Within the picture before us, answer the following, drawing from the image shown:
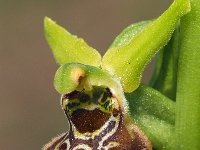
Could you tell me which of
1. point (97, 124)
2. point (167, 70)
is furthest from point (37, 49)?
point (97, 124)


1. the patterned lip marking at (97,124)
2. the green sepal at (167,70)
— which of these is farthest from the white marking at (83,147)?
the green sepal at (167,70)

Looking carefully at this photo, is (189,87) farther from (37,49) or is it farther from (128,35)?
(37,49)

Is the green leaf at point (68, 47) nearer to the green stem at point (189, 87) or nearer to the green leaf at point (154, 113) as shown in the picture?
the green leaf at point (154, 113)

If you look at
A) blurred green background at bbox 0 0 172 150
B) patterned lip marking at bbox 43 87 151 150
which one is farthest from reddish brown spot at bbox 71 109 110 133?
blurred green background at bbox 0 0 172 150

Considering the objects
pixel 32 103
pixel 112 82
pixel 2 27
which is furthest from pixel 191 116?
pixel 2 27

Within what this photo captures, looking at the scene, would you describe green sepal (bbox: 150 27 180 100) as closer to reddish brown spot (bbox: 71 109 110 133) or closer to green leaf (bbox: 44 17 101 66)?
green leaf (bbox: 44 17 101 66)

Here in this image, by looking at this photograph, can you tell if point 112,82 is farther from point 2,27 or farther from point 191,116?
point 2,27
